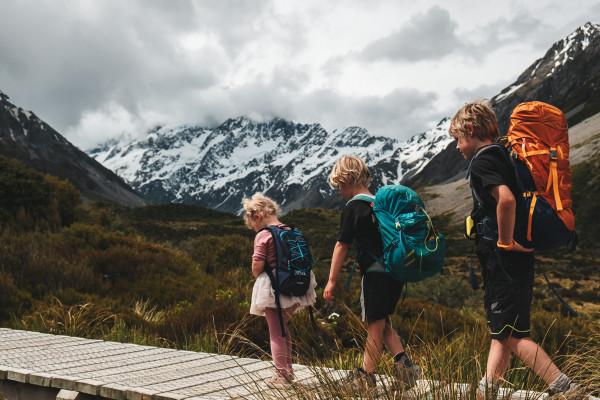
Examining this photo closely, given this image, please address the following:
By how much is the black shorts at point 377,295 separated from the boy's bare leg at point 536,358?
2.94 ft

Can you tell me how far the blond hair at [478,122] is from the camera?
11.9 feet

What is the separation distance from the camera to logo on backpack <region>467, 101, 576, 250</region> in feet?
10.8

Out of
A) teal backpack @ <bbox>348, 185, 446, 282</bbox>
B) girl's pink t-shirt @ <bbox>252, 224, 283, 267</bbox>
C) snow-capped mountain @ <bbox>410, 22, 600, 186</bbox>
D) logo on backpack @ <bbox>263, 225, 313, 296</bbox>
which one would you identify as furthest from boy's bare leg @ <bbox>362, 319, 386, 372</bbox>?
Result: snow-capped mountain @ <bbox>410, 22, 600, 186</bbox>

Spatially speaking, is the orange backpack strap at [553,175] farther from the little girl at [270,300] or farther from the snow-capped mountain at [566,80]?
the snow-capped mountain at [566,80]

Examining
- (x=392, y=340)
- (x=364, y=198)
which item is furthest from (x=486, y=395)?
(x=364, y=198)

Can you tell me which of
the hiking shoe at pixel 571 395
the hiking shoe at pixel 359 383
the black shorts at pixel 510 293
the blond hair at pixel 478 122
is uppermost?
the blond hair at pixel 478 122

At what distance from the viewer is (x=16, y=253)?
8.86 meters

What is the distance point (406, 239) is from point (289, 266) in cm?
111

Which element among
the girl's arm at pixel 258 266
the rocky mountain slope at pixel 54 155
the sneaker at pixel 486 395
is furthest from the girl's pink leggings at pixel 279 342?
the rocky mountain slope at pixel 54 155

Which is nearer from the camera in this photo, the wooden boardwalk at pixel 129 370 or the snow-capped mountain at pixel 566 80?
the wooden boardwalk at pixel 129 370

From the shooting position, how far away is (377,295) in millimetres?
3910

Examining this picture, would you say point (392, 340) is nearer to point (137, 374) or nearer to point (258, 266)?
point (258, 266)

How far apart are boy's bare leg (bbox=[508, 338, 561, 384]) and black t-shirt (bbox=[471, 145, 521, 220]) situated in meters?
0.79

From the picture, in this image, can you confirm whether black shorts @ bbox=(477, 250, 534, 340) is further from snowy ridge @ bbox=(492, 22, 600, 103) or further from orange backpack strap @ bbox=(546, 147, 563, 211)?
snowy ridge @ bbox=(492, 22, 600, 103)
